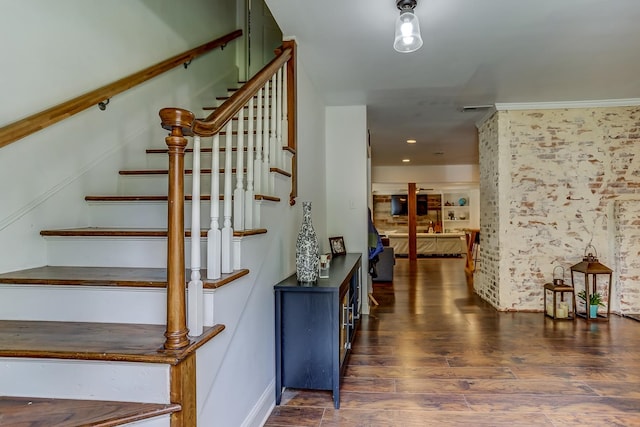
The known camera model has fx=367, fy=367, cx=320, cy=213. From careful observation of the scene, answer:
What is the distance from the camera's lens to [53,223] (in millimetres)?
2070

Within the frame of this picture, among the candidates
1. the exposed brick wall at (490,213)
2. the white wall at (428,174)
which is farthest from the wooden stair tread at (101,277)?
the white wall at (428,174)

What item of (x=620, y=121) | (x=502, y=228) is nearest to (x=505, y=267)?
(x=502, y=228)

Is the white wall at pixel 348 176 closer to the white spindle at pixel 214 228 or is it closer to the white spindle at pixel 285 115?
the white spindle at pixel 285 115

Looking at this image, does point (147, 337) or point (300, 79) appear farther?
point (300, 79)

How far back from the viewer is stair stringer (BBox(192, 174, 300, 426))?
1537 mm

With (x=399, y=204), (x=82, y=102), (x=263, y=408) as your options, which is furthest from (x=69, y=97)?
(x=399, y=204)

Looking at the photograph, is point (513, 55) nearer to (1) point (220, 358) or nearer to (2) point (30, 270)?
(1) point (220, 358)

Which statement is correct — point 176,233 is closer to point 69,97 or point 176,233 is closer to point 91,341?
point 91,341

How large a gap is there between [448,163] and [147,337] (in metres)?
8.89

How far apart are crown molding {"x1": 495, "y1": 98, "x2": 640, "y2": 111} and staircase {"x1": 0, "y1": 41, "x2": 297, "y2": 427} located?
11.3 ft

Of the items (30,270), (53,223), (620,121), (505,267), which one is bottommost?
(505,267)

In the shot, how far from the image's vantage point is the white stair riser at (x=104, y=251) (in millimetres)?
1989

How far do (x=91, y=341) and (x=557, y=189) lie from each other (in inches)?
195

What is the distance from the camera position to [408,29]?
2.10m
